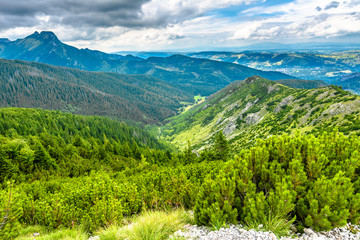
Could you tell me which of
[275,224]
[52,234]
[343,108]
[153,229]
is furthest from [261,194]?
[343,108]

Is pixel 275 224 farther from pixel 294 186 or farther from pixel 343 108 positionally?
pixel 343 108

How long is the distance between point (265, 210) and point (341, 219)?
8.23 feet

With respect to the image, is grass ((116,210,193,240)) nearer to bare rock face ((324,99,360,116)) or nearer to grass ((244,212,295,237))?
grass ((244,212,295,237))

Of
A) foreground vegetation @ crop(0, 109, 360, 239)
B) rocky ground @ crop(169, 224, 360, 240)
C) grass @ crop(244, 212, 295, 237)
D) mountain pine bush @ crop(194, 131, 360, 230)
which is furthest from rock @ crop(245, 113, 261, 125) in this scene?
grass @ crop(244, 212, 295, 237)

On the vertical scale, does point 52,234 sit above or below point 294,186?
below

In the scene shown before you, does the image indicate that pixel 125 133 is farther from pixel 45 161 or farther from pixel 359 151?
pixel 359 151

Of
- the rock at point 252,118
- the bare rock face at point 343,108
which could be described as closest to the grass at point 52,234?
the bare rock face at point 343,108

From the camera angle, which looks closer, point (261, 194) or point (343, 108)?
point (261, 194)

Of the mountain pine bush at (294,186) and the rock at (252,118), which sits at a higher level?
the mountain pine bush at (294,186)

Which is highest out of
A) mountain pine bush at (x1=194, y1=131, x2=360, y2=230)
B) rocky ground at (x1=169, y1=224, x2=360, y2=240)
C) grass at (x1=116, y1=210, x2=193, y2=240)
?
mountain pine bush at (x1=194, y1=131, x2=360, y2=230)

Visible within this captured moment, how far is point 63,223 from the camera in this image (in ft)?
40.1

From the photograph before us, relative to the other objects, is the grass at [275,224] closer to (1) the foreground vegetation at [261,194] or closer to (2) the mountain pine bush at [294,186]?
(1) the foreground vegetation at [261,194]

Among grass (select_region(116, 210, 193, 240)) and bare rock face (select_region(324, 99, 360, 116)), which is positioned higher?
grass (select_region(116, 210, 193, 240))

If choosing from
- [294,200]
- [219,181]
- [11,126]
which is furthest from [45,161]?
[11,126]
